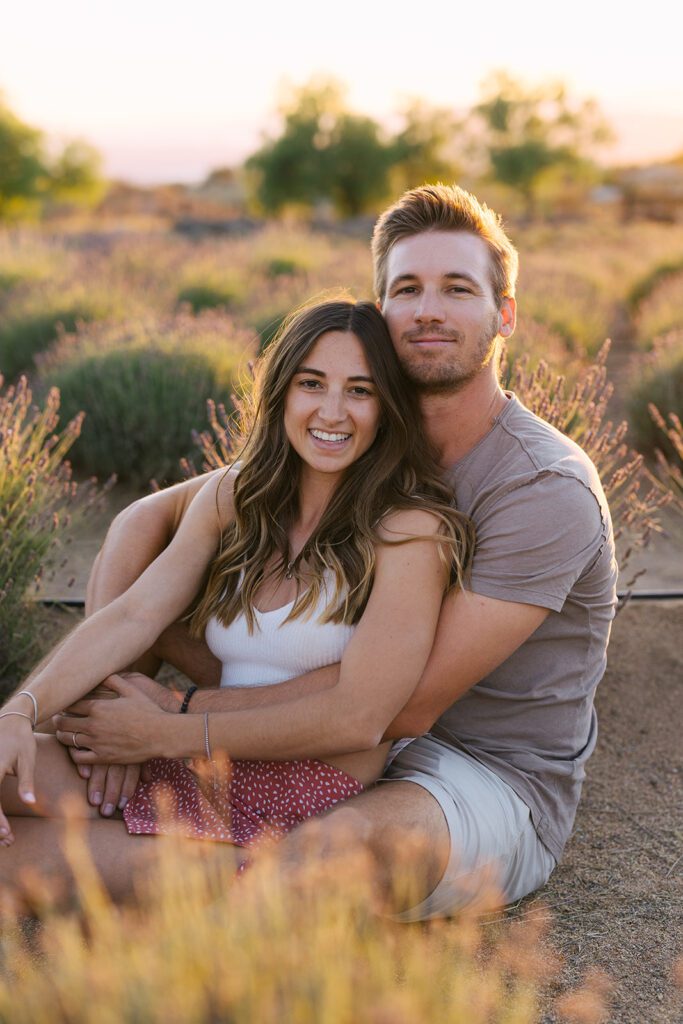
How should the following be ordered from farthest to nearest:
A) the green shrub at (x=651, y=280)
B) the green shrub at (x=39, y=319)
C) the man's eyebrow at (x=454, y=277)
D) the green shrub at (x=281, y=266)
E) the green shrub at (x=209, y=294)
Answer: the green shrub at (x=281, y=266), the green shrub at (x=651, y=280), the green shrub at (x=209, y=294), the green shrub at (x=39, y=319), the man's eyebrow at (x=454, y=277)

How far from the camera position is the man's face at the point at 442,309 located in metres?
3.12

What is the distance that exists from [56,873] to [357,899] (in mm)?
1190

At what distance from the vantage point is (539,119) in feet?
166

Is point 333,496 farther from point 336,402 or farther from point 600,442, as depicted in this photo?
point 600,442

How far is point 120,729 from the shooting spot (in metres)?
2.88

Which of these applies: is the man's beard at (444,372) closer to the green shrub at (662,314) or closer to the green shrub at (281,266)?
the green shrub at (662,314)

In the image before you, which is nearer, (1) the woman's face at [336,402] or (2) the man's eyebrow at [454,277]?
(1) the woman's face at [336,402]

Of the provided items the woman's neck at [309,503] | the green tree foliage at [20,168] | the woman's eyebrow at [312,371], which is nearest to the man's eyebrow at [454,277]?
the woman's eyebrow at [312,371]

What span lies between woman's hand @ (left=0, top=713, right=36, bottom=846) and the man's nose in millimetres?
1487

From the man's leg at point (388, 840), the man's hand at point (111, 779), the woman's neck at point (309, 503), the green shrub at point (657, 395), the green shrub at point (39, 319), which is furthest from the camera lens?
the green shrub at point (39, 319)

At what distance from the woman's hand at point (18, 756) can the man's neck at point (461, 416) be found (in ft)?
4.26

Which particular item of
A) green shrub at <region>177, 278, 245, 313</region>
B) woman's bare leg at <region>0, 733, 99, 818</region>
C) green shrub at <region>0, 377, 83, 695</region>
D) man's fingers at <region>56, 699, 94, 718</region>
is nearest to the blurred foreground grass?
woman's bare leg at <region>0, 733, 99, 818</region>

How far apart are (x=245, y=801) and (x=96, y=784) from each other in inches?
15.9

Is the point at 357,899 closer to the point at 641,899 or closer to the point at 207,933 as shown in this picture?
the point at 207,933
